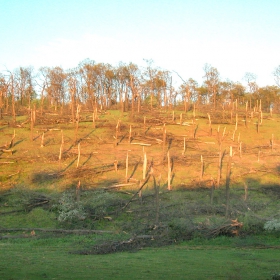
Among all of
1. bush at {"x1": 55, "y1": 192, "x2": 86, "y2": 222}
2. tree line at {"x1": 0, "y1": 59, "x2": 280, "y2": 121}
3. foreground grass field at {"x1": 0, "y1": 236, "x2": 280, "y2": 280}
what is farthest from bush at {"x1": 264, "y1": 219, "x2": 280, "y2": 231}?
tree line at {"x1": 0, "y1": 59, "x2": 280, "y2": 121}

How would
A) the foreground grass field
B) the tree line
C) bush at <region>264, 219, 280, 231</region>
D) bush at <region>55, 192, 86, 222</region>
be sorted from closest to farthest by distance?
the foreground grass field → bush at <region>264, 219, 280, 231</region> → bush at <region>55, 192, 86, 222</region> → the tree line

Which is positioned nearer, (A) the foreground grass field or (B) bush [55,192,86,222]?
(A) the foreground grass field

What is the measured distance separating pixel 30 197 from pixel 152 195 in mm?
8118

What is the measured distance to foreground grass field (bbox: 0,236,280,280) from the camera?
10.6m

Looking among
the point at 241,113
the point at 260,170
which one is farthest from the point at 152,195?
the point at 241,113

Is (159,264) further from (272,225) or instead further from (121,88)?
(121,88)

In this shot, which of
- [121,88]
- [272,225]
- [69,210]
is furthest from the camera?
[121,88]

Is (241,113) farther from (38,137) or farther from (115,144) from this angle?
(38,137)

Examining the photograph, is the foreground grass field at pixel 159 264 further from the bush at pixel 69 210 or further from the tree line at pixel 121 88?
the tree line at pixel 121 88

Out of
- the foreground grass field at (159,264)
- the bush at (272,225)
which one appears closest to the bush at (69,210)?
the foreground grass field at (159,264)

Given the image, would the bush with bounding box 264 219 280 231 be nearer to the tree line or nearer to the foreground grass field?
the foreground grass field

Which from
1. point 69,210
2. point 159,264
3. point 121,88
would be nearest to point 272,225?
point 159,264

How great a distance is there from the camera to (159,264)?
1223cm

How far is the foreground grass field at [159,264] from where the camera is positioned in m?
10.6
